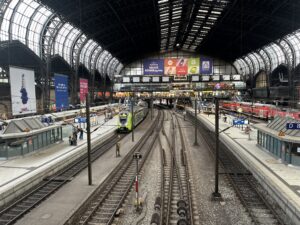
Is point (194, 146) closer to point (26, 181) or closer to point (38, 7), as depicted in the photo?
point (26, 181)

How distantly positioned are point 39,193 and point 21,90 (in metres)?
10.3

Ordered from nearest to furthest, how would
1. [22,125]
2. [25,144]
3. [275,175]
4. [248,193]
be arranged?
[248,193]
[275,175]
[25,144]
[22,125]

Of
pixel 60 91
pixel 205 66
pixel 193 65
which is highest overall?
pixel 193 65

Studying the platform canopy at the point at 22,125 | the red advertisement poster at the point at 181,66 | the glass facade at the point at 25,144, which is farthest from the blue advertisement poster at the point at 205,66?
the platform canopy at the point at 22,125

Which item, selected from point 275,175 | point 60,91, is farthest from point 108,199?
point 60,91

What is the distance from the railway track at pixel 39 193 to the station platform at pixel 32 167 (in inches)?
16.8

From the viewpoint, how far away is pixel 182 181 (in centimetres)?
1766

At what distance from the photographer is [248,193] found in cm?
1550

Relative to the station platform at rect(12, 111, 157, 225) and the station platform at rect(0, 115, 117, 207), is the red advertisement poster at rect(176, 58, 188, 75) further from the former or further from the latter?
the station platform at rect(12, 111, 157, 225)

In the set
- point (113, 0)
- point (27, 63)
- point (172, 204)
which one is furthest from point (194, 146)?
point (27, 63)

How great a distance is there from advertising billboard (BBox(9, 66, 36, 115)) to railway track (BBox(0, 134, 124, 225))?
6.27 meters

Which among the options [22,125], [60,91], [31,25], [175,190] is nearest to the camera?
[175,190]

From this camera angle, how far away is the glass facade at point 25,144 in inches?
851

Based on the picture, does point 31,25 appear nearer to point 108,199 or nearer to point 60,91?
point 60,91
